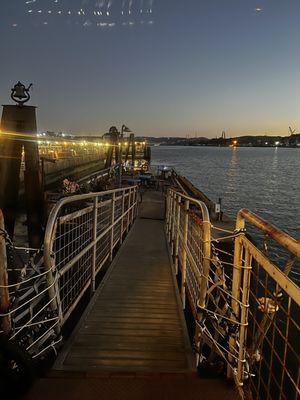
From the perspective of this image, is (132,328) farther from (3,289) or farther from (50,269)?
(3,289)

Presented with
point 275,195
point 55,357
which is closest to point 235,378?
point 55,357

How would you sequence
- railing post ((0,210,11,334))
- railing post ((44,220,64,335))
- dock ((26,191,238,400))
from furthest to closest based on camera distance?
railing post ((44,220,64,335)), dock ((26,191,238,400)), railing post ((0,210,11,334))

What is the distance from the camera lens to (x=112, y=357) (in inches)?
132

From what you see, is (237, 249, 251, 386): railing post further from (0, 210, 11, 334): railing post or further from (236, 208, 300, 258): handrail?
(0, 210, 11, 334): railing post

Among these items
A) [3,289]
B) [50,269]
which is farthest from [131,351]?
[3,289]

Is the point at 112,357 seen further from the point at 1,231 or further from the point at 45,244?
the point at 1,231

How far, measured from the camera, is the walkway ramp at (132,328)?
3248mm

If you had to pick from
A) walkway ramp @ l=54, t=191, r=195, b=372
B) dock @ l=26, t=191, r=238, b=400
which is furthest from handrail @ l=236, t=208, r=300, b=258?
walkway ramp @ l=54, t=191, r=195, b=372

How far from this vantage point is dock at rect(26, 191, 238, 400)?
275 cm

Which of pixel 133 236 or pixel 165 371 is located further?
pixel 133 236

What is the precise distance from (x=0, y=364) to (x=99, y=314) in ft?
6.20

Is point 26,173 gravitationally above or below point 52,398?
above

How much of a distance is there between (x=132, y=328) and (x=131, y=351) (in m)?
0.51

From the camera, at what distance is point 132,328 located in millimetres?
3973
